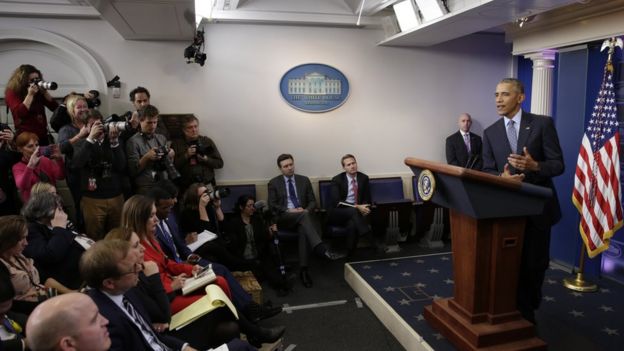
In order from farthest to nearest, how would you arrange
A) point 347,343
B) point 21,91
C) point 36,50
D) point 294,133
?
point 294,133 → point 36,50 → point 21,91 → point 347,343

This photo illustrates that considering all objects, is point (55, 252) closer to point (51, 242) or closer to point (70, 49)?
point (51, 242)

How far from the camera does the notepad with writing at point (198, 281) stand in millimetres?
2442

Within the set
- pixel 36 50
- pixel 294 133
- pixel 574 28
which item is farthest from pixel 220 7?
pixel 574 28

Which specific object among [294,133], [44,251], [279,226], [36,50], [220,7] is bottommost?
[279,226]

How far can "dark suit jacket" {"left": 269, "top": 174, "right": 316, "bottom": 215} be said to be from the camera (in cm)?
456

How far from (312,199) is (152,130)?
1836 millimetres

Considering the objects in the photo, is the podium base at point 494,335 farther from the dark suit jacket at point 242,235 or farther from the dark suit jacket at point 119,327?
the dark suit jacket at point 242,235

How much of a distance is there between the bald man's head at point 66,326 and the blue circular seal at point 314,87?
3.93m

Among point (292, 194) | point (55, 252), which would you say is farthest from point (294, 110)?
point (55, 252)

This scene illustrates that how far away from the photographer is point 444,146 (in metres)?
5.54

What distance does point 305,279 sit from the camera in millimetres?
4066

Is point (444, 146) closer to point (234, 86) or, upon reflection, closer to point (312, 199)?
point (312, 199)

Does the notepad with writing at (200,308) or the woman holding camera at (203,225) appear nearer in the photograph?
the notepad with writing at (200,308)

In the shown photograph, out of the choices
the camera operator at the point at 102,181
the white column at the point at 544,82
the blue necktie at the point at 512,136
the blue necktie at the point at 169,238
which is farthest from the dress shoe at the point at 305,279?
the white column at the point at 544,82
